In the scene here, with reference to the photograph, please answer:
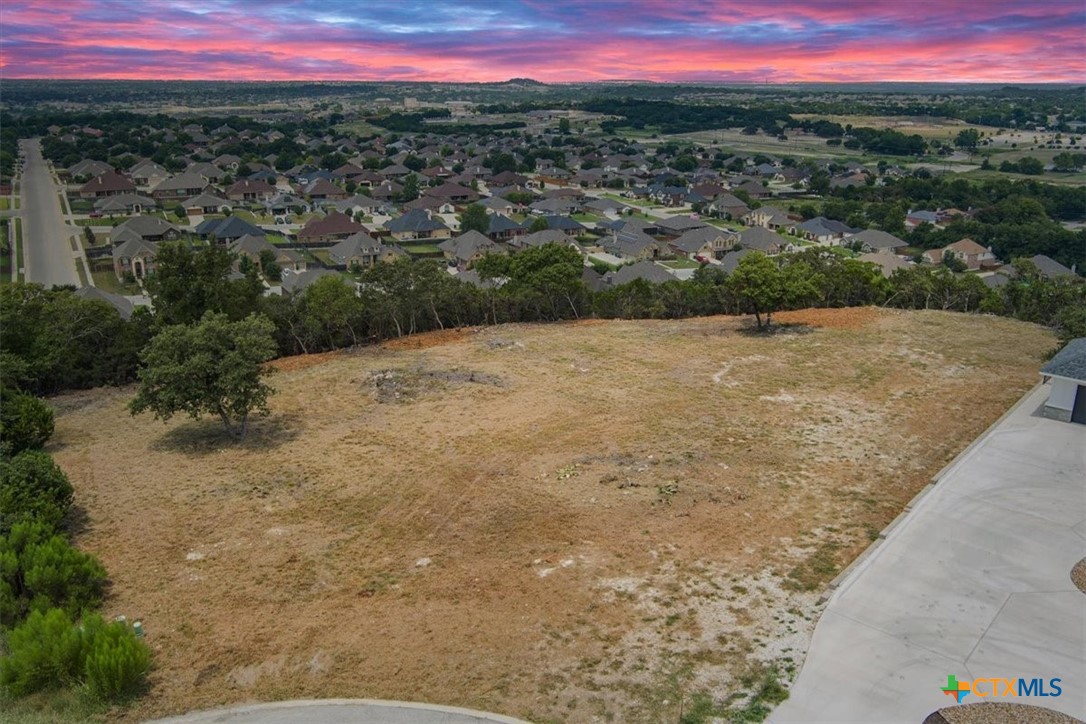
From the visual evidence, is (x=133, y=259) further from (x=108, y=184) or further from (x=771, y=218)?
(x=771, y=218)

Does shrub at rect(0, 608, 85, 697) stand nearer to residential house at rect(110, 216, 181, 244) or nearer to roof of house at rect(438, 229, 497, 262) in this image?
roof of house at rect(438, 229, 497, 262)

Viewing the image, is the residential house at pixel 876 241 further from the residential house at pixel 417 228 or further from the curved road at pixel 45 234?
the curved road at pixel 45 234

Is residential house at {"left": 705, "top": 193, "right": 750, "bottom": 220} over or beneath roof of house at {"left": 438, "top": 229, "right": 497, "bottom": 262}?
over

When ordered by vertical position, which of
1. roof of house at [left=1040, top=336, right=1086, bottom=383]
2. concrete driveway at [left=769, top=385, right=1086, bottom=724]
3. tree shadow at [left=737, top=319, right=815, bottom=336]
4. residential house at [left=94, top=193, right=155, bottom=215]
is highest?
roof of house at [left=1040, top=336, right=1086, bottom=383]

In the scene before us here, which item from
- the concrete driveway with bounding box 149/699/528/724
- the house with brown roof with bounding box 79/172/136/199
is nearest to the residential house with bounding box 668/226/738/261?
the concrete driveway with bounding box 149/699/528/724

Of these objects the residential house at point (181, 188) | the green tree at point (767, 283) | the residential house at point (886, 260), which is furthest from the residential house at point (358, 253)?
the residential house at point (886, 260)

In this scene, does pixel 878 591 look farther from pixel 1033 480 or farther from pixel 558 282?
pixel 558 282

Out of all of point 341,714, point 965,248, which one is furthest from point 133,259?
point 965,248
